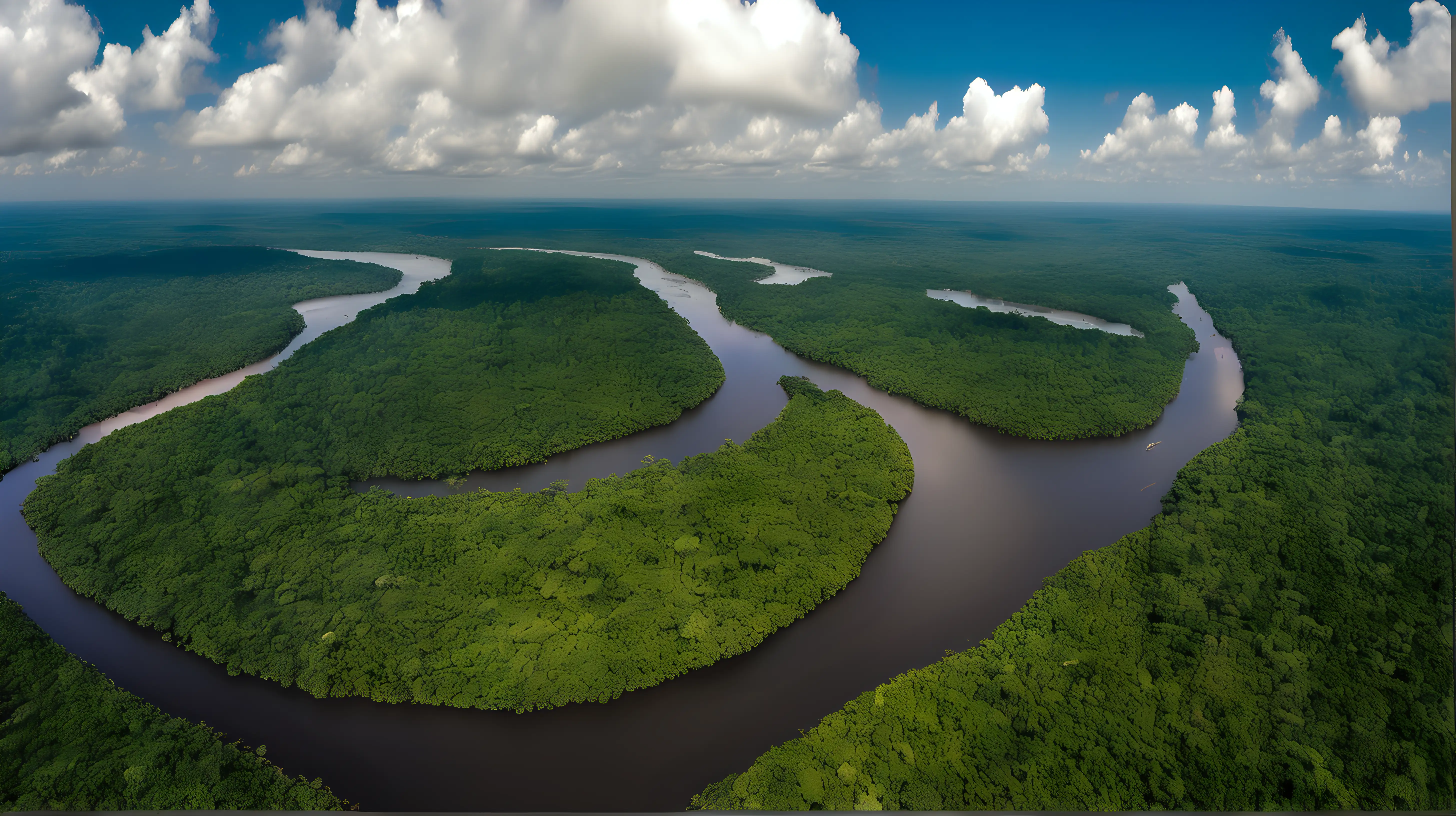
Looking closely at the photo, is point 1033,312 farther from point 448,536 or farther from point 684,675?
point 448,536

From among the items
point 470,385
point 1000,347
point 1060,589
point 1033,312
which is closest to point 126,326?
point 470,385

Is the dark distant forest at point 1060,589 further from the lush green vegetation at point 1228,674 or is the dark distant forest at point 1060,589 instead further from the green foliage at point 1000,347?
the green foliage at point 1000,347

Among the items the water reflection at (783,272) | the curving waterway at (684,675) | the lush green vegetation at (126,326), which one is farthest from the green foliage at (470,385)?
the water reflection at (783,272)

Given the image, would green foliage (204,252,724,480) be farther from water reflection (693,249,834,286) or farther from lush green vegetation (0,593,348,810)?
water reflection (693,249,834,286)

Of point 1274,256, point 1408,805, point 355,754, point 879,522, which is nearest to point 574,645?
point 355,754

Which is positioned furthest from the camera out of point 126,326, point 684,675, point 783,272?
point 783,272

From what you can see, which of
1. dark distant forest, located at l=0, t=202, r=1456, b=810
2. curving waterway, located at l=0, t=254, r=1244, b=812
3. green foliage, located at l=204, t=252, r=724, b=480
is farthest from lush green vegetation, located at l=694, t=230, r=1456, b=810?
green foliage, located at l=204, t=252, r=724, b=480
